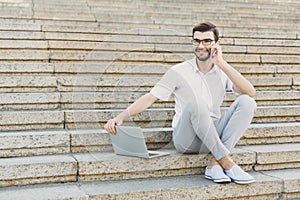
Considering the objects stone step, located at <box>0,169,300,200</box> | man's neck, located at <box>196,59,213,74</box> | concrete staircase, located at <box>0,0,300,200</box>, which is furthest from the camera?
man's neck, located at <box>196,59,213,74</box>

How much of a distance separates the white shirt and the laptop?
0.34m

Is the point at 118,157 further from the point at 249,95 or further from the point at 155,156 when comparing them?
the point at 249,95

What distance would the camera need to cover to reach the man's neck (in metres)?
3.20

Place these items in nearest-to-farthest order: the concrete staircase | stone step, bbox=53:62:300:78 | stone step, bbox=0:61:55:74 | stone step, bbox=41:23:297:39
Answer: the concrete staircase → stone step, bbox=53:62:300:78 → stone step, bbox=0:61:55:74 → stone step, bbox=41:23:297:39

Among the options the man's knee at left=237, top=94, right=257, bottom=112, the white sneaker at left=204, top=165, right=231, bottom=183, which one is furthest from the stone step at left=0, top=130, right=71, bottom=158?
the man's knee at left=237, top=94, right=257, bottom=112

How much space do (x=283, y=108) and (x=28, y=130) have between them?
2.33 m

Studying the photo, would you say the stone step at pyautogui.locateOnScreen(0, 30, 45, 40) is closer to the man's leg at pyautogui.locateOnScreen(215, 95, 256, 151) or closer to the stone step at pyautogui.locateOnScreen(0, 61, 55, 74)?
the stone step at pyautogui.locateOnScreen(0, 61, 55, 74)

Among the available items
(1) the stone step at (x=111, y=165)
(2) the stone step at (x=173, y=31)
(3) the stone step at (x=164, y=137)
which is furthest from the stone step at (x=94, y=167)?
(2) the stone step at (x=173, y=31)

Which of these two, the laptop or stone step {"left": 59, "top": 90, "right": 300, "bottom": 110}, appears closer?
the laptop

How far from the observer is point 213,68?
326 centimetres

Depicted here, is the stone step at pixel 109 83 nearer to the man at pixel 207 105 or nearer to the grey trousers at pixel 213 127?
the man at pixel 207 105

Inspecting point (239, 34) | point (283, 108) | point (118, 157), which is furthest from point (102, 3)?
point (118, 157)

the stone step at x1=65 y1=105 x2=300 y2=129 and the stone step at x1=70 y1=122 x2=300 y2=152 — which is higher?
the stone step at x1=65 y1=105 x2=300 y2=129

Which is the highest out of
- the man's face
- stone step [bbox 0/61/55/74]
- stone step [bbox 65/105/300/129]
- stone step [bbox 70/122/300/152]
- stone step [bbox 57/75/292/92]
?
the man's face
